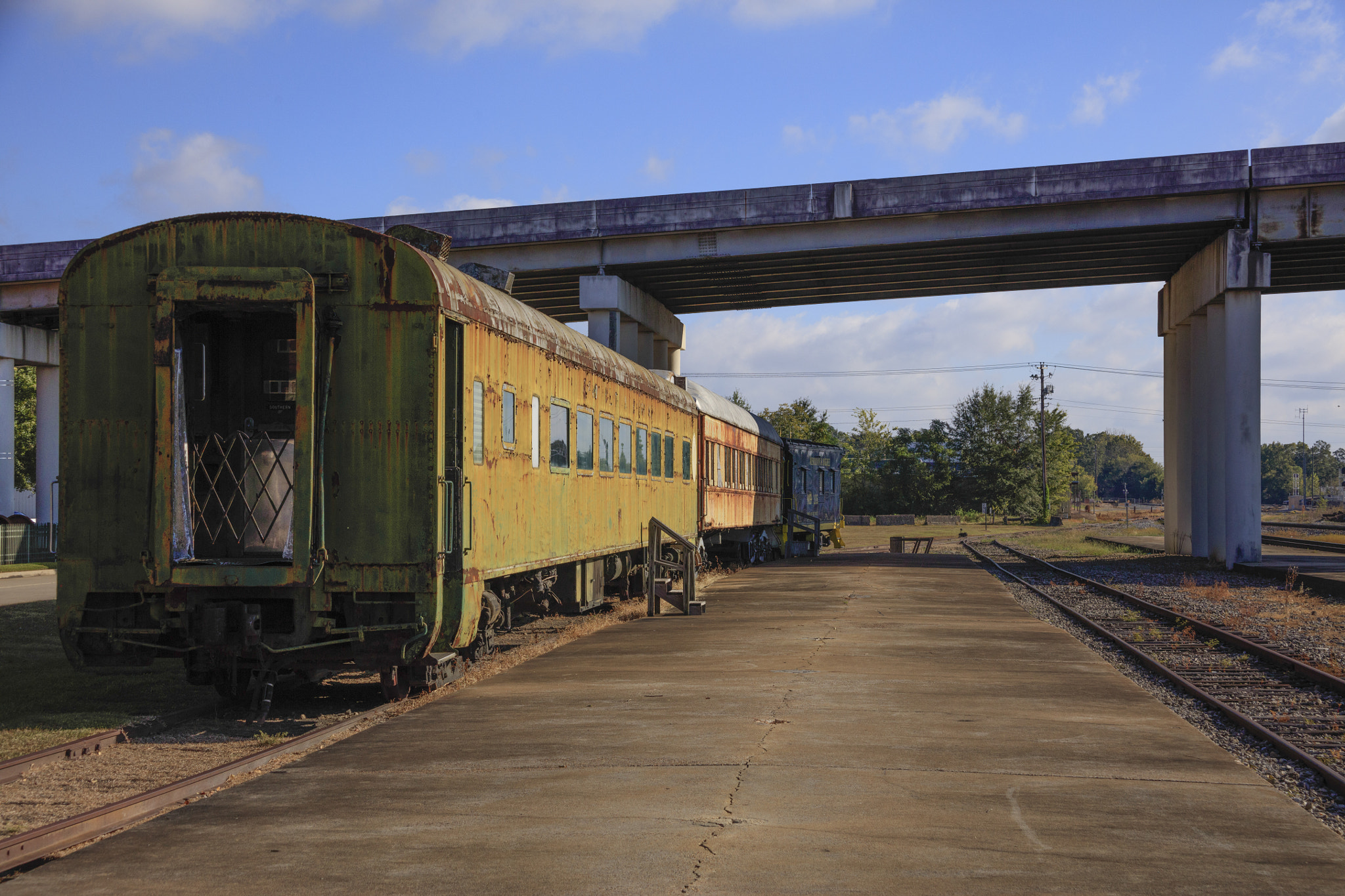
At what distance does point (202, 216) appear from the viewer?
8.59 m

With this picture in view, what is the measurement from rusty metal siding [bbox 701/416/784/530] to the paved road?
457 inches

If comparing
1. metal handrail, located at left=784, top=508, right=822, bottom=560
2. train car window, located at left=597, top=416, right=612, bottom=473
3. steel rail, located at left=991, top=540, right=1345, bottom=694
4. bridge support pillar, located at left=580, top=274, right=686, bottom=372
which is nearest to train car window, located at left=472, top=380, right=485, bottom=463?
train car window, located at left=597, top=416, right=612, bottom=473

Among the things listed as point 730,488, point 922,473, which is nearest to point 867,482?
point 922,473

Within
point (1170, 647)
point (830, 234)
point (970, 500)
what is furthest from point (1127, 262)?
point (970, 500)

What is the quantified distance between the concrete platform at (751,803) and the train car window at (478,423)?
6.55 feet

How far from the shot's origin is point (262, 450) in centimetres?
887

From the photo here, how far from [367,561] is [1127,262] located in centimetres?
3135

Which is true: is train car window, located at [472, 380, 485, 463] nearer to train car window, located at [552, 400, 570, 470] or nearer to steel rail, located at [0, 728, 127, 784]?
train car window, located at [552, 400, 570, 470]

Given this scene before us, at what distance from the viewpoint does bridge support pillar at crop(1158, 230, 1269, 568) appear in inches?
1111

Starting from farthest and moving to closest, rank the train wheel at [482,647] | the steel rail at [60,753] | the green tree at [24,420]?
1. the green tree at [24,420]
2. the train wheel at [482,647]
3. the steel rail at [60,753]

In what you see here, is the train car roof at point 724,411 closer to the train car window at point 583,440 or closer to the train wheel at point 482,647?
the train car window at point 583,440

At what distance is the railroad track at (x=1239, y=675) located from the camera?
28.2 feet

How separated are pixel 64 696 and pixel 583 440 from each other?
5750mm

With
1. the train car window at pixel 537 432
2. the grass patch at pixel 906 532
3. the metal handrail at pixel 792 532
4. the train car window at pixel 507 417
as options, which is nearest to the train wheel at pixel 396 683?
the train car window at pixel 507 417
